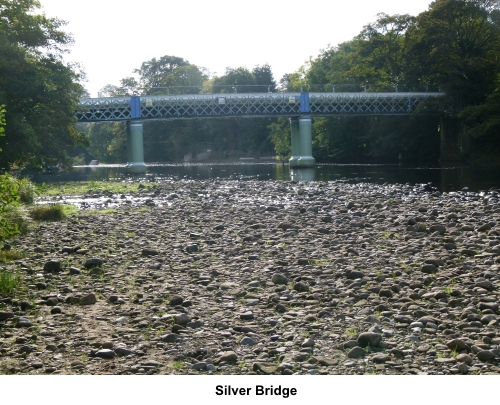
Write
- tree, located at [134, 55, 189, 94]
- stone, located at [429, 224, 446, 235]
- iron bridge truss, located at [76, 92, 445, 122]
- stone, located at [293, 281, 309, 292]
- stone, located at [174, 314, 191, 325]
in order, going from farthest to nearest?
tree, located at [134, 55, 189, 94] < iron bridge truss, located at [76, 92, 445, 122] < stone, located at [429, 224, 446, 235] < stone, located at [293, 281, 309, 292] < stone, located at [174, 314, 191, 325]

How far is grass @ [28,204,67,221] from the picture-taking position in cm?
2223

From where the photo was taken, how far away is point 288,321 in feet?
29.6

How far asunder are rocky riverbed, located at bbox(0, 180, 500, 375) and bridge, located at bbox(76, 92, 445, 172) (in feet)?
198

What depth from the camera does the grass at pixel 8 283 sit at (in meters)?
10.8

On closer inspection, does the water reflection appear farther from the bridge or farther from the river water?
the bridge

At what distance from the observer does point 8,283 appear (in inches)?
432

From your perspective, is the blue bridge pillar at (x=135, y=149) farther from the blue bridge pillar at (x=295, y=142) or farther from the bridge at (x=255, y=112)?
the blue bridge pillar at (x=295, y=142)

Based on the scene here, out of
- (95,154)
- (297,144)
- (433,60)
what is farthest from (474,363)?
(95,154)

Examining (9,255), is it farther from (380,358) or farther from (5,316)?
(380,358)

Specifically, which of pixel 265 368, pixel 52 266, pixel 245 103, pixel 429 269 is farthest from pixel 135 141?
pixel 265 368

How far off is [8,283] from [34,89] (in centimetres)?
3360

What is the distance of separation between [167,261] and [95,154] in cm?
14244

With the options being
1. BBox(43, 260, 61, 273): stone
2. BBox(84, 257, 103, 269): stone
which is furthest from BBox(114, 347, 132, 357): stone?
BBox(84, 257, 103, 269): stone

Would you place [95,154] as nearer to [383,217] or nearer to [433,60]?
[433,60]
